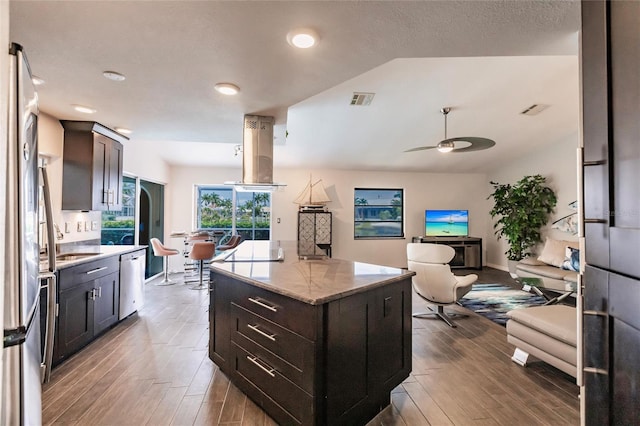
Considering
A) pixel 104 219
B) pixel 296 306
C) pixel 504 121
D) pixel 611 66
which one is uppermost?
pixel 504 121

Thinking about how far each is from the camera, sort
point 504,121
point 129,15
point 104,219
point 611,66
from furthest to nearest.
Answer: point 504,121, point 104,219, point 129,15, point 611,66

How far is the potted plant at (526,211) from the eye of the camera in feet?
20.2

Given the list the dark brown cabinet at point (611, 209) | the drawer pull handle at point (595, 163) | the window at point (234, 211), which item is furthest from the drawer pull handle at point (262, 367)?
the window at point (234, 211)

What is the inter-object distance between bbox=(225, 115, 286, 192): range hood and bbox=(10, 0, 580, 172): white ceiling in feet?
0.44

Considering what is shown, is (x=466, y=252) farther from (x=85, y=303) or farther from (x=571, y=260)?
(x=85, y=303)

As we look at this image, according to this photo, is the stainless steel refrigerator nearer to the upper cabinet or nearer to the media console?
the upper cabinet

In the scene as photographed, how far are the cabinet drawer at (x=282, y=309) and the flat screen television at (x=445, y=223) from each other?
248 inches

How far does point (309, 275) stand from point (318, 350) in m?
0.63

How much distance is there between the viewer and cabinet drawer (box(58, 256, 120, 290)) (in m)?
2.66

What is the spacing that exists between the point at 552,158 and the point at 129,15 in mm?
7205

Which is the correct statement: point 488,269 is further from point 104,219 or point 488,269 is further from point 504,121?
point 104,219

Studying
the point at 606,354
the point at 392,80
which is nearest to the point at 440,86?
the point at 392,80

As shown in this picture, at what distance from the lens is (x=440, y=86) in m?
3.99

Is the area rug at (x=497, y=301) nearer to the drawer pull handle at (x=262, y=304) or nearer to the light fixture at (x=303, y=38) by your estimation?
the drawer pull handle at (x=262, y=304)
